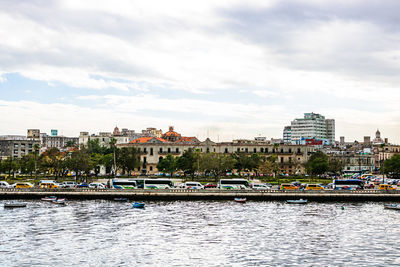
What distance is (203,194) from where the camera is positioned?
112250 mm

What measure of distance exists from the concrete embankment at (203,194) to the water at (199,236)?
11.9m

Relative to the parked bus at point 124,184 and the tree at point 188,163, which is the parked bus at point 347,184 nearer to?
the parked bus at point 124,184

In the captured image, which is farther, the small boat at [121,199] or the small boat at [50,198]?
the small boat at [121,199]

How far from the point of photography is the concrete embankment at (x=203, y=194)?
11062 centimetres

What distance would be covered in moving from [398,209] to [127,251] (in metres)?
57.0

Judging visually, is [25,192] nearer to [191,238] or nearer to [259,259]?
[191,238]

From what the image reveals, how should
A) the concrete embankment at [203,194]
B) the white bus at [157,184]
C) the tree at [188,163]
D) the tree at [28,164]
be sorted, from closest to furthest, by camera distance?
the concrete embankment at [203,194] < the white bus at [157,184] < the tree at [188,163] < the tree at [28,164]

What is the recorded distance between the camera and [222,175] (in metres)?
187

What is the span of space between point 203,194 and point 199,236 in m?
45.1

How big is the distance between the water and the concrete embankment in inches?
470

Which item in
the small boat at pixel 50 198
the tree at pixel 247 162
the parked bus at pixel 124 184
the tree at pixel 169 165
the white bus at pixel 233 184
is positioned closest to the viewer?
the small boat at pixel 50 198

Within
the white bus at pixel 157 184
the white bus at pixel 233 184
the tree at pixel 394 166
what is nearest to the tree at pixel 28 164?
the white bus at pixel 157 184

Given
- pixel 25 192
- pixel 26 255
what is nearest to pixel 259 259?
pixel 26 255

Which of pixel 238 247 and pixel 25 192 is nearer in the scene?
pixel 238 247
